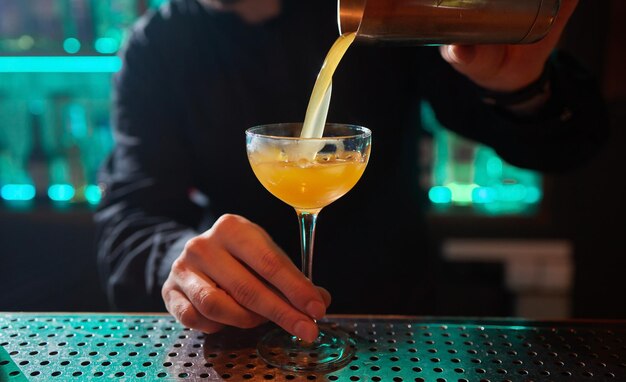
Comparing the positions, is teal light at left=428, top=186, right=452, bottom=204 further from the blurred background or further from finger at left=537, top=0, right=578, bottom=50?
finger at left=537, top=0, right=578, bottom=50

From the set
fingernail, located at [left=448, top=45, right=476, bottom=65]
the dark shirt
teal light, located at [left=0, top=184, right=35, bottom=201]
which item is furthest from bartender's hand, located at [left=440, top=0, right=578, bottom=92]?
teal light, located at [left=0, top=184, right=35, bottom=201]

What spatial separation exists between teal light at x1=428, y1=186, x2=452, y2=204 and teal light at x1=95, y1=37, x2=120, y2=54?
4.53ft

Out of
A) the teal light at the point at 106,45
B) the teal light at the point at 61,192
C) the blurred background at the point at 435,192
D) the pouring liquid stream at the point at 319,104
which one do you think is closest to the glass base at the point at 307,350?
the pouring liquid stream at the point at 319,104

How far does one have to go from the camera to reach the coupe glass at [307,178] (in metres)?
1.00

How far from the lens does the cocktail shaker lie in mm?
951

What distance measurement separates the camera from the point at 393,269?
6.01 feet

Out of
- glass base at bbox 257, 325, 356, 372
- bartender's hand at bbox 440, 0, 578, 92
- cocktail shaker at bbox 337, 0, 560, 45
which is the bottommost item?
glass base at bbox 257, 325, 356, 372

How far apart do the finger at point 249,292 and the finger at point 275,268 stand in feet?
0.04

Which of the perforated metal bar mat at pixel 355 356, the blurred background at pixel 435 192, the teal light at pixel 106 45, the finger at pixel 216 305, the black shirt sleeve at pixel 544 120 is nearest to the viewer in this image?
the perforated metal bar mat at pixel 355 356

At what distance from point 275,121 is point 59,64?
1382 millimetres

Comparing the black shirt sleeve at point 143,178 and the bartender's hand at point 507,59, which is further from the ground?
the bartender's hand at point 507,59

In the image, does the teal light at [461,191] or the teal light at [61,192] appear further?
the teal light at [61,192]

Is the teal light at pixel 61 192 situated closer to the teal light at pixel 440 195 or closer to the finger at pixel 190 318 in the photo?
the teal light at pixel 440 195

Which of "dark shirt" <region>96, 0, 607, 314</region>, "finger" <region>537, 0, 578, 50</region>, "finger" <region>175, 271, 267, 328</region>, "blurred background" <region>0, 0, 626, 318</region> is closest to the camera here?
"finger" <region>175, 271, 267, 328</region>
